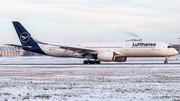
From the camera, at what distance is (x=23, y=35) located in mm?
38562

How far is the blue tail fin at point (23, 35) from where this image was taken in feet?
126

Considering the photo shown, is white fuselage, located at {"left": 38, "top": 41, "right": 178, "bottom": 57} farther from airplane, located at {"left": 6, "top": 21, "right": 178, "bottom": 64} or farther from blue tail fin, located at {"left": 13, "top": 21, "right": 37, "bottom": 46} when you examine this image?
blue tail fin, located at {"left": 13, "top": 21, "right": 37, "bottom": 46}

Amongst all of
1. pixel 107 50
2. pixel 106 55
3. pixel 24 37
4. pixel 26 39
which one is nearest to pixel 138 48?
pixel 107 50

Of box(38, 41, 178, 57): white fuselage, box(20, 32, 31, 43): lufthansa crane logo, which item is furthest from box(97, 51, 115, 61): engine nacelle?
box(20, 32, 31, 43): lufthansa crane logo

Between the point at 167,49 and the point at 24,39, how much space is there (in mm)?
22113

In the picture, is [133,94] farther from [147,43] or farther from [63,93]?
[147,43]

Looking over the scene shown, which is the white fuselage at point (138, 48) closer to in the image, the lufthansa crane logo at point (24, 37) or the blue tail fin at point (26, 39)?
the blue tail fin at point (26, 39)

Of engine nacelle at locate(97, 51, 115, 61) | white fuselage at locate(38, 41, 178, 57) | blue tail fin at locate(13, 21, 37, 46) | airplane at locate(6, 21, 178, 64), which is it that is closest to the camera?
engine nacelle at locate(97, 51, 115, 61)

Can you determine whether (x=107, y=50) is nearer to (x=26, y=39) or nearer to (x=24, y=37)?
(x=26, y=39)

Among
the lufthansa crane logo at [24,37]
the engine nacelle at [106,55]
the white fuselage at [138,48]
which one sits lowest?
the engine nacelle at [106,55]

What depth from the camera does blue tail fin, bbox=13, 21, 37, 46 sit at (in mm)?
38406

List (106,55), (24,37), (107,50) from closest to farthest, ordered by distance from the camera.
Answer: (106,55)
(107,50)
(24,37)

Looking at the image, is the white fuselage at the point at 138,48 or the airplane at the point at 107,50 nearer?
the airplane at the point at 107,50

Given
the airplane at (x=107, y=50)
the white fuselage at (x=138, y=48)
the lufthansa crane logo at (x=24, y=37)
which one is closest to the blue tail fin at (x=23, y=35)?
the lufthansa crane logo at (x=24, y=37)
